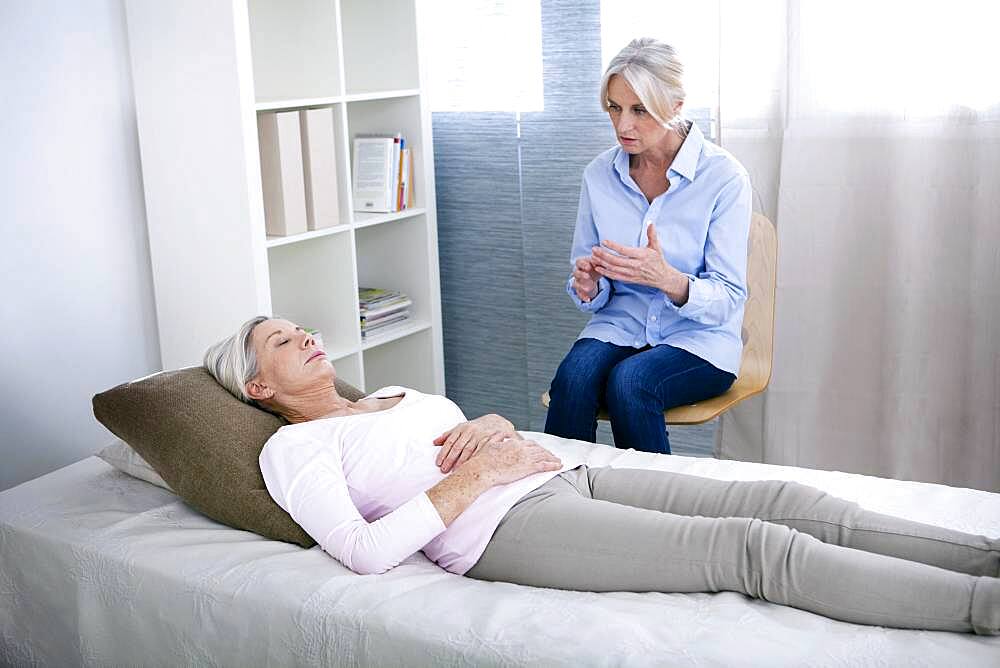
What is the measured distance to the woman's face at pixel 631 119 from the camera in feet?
8.78

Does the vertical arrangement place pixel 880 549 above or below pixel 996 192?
below

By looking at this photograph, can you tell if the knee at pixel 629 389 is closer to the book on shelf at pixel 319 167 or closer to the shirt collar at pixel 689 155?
the shirt collar at pixel 689 155

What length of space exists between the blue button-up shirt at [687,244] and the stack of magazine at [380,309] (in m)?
0.77

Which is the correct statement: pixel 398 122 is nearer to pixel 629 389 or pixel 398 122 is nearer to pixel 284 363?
pixel 629 389

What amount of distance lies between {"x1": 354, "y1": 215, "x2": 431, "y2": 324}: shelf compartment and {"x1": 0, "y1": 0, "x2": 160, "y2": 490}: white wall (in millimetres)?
813

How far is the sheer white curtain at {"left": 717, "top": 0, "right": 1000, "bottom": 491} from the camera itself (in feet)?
9.25

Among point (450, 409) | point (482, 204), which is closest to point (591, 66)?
point (482, 204)

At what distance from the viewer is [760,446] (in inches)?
129

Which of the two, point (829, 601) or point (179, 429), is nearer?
point (829, 601)

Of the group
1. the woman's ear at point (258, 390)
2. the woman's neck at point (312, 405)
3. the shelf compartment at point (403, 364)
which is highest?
the woman's ear at point (258, 390)

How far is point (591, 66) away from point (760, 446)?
4.06ft

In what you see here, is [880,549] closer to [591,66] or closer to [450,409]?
[450,409]

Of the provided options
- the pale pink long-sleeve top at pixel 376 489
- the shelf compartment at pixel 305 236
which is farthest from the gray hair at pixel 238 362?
the shelf compartment at pixel 305 236

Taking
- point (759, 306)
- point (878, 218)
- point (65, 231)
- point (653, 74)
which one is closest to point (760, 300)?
point (759, 306)
